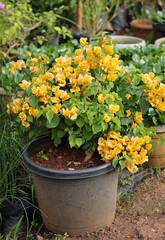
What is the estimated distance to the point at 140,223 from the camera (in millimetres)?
2166

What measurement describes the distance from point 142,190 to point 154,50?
4.70 ft

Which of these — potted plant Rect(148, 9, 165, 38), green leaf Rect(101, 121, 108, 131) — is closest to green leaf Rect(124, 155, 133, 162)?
green leaf Rect(101, 121, 108, 131)

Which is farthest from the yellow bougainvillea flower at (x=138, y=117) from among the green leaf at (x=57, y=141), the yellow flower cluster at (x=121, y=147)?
the green leaf at (x=57, y=141)

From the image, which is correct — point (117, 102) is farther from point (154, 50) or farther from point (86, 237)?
point (154, 50)

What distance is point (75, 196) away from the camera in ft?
6.19

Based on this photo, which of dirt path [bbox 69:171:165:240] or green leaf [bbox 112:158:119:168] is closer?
green leaf [bbox 112:158:119:168]

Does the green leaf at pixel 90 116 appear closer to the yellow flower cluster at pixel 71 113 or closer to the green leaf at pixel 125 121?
the yellow flower cluster at pixel 71 113

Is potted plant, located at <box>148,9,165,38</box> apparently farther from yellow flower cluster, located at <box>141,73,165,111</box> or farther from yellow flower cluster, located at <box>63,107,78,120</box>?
yellow flower cluster, located at <box>63,107,78,120</box>

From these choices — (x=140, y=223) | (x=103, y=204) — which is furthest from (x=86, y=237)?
(x=140, y=223)

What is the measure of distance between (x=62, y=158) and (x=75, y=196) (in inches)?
10.8

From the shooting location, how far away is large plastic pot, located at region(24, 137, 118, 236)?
184 cm

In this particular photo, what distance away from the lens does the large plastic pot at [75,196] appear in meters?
1.84

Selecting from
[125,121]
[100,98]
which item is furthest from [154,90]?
[100,98]

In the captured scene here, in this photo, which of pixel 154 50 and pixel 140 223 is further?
pixel 154 50
